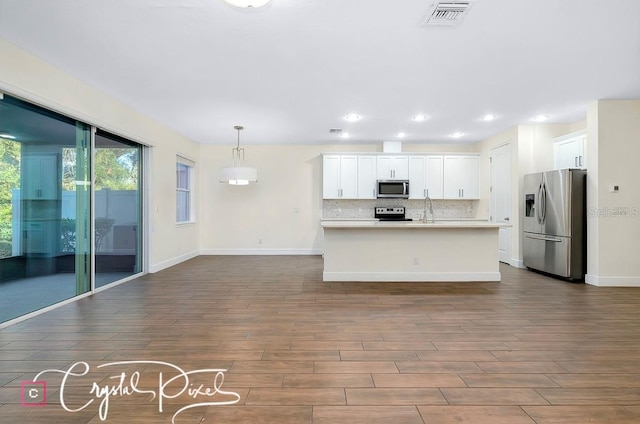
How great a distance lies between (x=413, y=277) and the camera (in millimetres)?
4949

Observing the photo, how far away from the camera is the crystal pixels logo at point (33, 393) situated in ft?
6.15

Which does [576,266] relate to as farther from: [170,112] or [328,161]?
[170,112]

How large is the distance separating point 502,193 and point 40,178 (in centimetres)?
729

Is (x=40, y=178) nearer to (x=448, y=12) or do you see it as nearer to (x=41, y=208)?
(x=41, y=208)

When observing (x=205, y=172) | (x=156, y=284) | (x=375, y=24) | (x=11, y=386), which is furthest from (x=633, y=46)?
(x=205, y=172)

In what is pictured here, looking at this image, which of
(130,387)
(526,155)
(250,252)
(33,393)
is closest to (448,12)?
(130,387)

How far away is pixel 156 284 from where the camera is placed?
15.7 feet

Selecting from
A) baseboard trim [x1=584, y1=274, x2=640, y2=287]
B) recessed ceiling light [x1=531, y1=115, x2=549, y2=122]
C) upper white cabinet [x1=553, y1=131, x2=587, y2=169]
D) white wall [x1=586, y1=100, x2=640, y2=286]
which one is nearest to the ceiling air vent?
white wall [x1=586, y1=100, x2=640, y2=286]

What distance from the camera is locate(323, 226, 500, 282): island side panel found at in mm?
4941

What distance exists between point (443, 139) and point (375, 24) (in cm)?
508

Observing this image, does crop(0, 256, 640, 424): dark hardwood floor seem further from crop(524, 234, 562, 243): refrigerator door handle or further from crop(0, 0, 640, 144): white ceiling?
crop(0, 0, 640, 144): white ceiling

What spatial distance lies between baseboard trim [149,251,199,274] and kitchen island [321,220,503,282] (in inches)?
119

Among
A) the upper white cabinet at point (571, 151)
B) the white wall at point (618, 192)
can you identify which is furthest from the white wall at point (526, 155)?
the white wall at point (618, 192)

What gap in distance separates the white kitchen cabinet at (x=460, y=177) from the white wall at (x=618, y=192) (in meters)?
2.74
